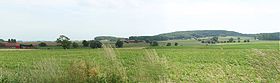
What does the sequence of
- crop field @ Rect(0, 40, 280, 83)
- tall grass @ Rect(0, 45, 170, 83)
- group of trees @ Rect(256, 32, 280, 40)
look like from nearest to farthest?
crop field @ Rect(0, 40, 280, 83)
tall grass @ Rect(0, 45, 170, 83)
group of trees @ Rect(256, 32, 280, 40)

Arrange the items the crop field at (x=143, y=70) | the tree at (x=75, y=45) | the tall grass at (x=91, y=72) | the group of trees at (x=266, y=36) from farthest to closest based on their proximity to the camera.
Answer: the group of trees at (x=266, y=36), the tree at (x=75, y=45), the tall grass at (x=91, y=72), the crop field at (x=143, y=70)

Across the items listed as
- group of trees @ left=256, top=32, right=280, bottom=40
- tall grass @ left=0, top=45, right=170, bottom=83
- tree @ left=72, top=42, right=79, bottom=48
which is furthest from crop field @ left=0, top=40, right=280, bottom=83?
group of trees @ left=256, top=32, right=280, bottom=40

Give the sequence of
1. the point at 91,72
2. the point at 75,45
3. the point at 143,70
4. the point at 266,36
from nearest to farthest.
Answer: the point at 143,70 → the point at 91,72 → the point at 75,45 → the point at 266,36

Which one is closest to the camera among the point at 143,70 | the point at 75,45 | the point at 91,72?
the point at 143,70

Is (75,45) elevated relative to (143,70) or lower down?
lower down

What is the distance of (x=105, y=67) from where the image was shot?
8.29m

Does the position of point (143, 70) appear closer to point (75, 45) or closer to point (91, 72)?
point (91, 72)

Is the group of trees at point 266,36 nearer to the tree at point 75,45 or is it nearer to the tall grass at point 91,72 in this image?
the tree at point 75,45

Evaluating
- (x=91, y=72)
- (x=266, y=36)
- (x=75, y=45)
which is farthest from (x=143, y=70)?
(x=266, y=36)

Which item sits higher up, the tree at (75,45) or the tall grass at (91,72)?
the tall grass at (91,72)

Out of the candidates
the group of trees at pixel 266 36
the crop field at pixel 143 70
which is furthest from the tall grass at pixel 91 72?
the group of trees at pixel 266 36

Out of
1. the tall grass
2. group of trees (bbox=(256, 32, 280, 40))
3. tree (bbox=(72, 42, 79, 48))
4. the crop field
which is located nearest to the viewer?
the crop field

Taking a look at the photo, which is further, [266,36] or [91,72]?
[266,36]

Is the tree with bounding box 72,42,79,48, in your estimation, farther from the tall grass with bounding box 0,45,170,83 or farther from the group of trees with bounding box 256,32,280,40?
the tall grass with bounding box 0,45,170,83
